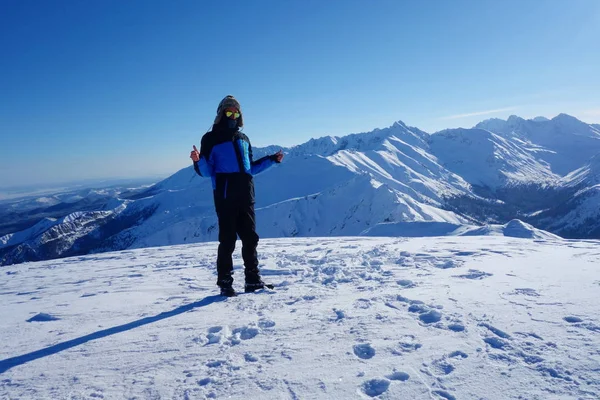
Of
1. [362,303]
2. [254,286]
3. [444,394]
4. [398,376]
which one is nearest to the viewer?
[444,394]

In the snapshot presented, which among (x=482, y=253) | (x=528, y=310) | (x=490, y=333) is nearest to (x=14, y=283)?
(x=490, y=333)

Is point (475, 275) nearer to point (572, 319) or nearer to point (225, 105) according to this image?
point (572, 319)

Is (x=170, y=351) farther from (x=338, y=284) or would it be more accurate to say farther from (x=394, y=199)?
(x=394, y=199)

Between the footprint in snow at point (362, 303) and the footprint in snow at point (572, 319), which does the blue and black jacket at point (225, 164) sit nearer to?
the footprint in snow at point (362, 303)

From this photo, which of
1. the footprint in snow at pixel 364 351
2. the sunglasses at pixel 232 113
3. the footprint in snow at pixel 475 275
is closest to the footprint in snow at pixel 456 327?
the footprint in snow at pixel 364 351

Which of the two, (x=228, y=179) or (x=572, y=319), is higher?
(x=228, y=179)

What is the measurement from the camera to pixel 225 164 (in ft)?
19.2

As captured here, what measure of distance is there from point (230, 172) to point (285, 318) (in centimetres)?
267

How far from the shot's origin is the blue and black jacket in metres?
5.86

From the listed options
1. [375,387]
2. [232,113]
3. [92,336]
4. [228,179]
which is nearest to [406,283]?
[375,387]

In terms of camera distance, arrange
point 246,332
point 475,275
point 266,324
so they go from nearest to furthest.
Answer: point 246,332
point 266,324
point 475,275

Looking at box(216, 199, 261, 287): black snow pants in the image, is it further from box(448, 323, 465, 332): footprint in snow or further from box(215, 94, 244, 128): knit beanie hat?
box(448, 323, 465, 332): footprint in snow

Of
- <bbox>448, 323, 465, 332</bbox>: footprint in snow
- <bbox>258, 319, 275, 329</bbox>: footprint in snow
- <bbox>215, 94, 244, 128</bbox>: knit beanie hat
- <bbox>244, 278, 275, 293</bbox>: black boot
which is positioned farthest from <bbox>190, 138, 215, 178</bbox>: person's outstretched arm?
<bbox>448, 323, 465, 332</bbox>: footprint in snow

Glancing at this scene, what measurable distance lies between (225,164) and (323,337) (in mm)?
3352
